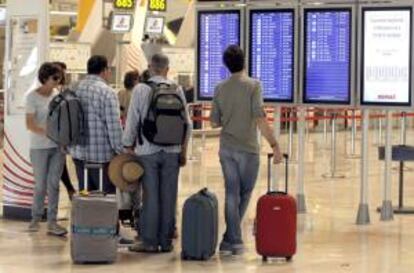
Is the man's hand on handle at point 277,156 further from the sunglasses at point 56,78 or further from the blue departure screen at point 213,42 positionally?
the blue departure screen at point 213,42

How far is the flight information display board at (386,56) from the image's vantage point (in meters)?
10.7

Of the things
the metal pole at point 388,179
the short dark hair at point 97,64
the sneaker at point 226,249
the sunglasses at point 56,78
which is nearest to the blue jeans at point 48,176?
the sunglasses at point 56,78

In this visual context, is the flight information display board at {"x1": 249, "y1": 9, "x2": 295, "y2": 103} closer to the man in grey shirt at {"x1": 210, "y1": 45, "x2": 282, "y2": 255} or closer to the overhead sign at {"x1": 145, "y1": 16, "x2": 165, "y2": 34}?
the man in grey shirt at {"x1": 210, "y1": 45, "x2": 282, "y2": 255}

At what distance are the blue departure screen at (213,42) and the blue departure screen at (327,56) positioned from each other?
80 cm

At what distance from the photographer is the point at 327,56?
36.5 ft

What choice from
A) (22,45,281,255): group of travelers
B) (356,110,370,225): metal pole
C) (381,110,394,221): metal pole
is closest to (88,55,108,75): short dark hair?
(22,45,281,255): group of travelers

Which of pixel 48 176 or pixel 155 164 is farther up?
pixel 155 164

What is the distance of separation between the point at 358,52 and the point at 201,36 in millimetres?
1734

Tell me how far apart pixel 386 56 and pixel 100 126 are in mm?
3227

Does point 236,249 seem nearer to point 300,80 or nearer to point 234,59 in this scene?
point 234,59

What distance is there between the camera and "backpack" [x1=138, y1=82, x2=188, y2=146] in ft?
28.8

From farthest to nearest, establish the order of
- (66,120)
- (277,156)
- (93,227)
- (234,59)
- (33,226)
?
(33,226)
(66,120)
(234,59)
(277,156)
(93,227)

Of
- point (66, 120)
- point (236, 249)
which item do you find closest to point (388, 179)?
point (236, 249)

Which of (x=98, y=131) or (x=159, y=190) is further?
(x=98, y=131)
